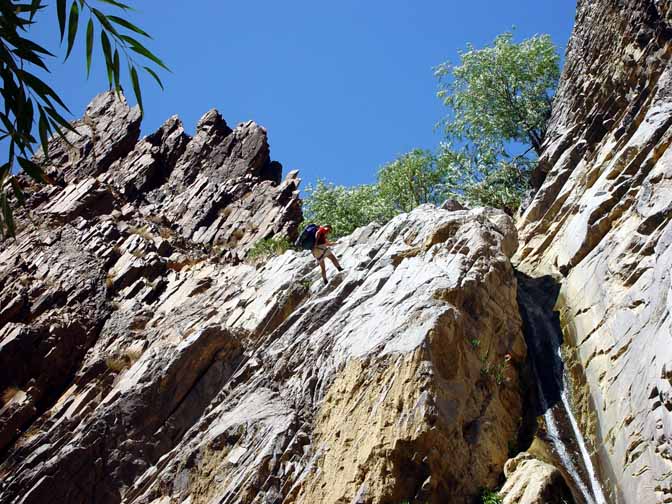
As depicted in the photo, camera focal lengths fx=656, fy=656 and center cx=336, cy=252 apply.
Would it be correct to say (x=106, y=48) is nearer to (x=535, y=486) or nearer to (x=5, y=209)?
(x=5, y=209)

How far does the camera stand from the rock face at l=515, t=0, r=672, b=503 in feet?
39.0

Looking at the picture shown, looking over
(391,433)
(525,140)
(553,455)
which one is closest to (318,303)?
(391,433)

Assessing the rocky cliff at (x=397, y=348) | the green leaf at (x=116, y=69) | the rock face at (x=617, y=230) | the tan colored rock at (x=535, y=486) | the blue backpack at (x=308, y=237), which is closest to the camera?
the green leaf at (x=116, y=69)

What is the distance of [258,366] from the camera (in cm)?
1792

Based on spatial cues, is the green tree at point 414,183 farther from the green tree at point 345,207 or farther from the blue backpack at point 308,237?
the blue backpack at point 308,237

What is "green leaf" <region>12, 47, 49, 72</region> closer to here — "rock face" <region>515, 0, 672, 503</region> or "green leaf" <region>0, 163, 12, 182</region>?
"green leaf" <region>0, 163, 12, 182</region>

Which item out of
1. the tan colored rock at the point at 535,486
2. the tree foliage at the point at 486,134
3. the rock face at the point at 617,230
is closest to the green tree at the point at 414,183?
the tree foliage at the point at 486,134

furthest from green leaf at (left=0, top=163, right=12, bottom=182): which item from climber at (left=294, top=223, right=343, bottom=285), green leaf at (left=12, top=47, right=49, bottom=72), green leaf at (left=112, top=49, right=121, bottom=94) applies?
climber at (left=294, top=223, right=343, bottom=285)

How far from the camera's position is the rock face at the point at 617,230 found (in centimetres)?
1188

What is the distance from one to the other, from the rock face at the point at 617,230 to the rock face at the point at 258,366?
1959 mm

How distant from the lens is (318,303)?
1883cm

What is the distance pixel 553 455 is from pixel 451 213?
896 cm

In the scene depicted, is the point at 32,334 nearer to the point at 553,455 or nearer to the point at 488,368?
the point at 488,368

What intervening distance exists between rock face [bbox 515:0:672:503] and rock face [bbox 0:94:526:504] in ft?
6.43
